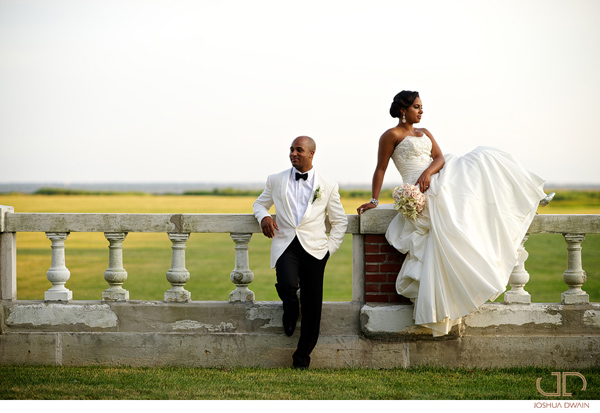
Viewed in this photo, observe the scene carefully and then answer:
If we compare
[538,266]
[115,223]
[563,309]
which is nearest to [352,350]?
[563,309]

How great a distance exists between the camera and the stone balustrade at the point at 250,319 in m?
5.21

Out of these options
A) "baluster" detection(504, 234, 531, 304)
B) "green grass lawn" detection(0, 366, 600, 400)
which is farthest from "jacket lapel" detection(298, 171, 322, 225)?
"baluster" detection(504, 234, 531, 304)

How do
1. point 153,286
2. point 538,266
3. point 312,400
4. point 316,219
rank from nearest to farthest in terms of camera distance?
point 312,400
point 316,219
point 153,286
point 538,266

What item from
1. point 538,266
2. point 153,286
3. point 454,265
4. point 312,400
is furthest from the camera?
point 538,266

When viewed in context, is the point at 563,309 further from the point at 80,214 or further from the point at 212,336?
the point at 80,214

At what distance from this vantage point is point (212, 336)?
17.4 feet

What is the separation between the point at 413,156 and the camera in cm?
534

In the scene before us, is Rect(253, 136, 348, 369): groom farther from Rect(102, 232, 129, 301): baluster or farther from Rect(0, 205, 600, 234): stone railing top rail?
Rect(102, 232, 129, 301): baluster

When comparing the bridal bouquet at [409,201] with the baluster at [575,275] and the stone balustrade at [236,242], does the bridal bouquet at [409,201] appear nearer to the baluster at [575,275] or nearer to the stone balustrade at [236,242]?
the stone balustrade at [236,242]

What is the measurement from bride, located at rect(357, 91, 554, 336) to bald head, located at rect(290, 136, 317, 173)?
0.61 m

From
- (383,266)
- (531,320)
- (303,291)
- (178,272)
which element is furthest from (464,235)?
(178,272)

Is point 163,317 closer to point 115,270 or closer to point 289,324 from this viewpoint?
point 115,270

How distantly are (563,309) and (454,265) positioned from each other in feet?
3.98

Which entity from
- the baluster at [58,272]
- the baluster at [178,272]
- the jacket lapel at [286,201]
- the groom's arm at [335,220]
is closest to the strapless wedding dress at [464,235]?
the groom's arm at [335,220]
